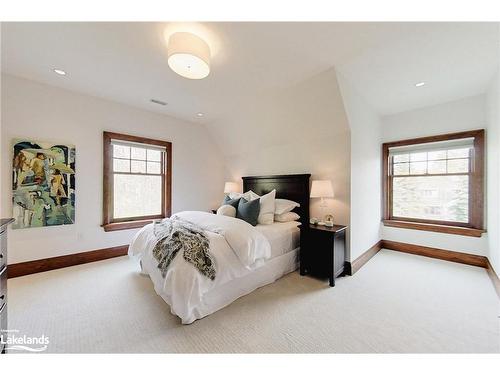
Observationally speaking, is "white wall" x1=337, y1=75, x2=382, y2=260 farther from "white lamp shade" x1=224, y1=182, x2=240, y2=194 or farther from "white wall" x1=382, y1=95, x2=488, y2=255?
"white lamp shade" x1=224, y1=182, x2=240, y2=194

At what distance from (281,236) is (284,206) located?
725mm

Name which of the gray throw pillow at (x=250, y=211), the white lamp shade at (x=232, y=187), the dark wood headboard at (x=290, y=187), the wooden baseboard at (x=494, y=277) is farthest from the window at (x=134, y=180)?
Answer: the wooden baseboard at (x=494, y=277)

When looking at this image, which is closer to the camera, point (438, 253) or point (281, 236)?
point (281, 236)

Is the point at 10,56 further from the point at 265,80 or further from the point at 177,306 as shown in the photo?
the point at 177,306

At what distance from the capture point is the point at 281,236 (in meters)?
2.68

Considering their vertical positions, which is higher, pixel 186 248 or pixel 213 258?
pixel 186 248

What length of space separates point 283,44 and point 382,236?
382cm

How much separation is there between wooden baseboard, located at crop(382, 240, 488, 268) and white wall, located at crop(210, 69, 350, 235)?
1677 millimetres

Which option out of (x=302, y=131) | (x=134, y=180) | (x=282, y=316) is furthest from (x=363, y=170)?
(x=134, y=180)

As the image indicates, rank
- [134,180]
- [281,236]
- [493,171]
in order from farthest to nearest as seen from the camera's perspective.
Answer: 1. [134,180]
2. [281,236]
3. [493,171]

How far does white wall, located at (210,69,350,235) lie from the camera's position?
2.70 metres

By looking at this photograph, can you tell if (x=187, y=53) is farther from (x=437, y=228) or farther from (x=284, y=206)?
(x=437, y=228)

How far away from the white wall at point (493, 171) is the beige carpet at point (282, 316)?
47cm

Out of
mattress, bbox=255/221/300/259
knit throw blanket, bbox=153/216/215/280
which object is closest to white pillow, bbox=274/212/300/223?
mattress, bbox=255/221/300/259
